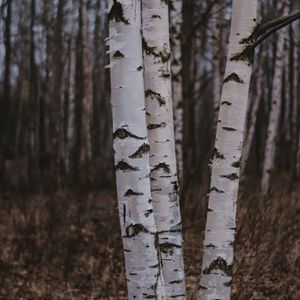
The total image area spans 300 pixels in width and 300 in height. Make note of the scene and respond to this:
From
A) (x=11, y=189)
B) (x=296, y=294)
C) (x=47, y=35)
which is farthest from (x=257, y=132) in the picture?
(x=296, y=294)

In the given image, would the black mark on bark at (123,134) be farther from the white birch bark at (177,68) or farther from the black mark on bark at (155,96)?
the white birch bark at (177,68)

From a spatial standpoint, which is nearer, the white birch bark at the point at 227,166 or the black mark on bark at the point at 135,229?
the black mark on bark at the point at 135,229

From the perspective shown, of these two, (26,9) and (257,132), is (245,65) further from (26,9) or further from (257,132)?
(257,132)

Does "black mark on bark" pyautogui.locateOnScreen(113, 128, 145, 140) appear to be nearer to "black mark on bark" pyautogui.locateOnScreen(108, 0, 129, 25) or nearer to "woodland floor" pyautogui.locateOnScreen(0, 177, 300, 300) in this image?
"black mark on bark" pyautogui.locateOnScreen(108, 0, 129, 25)

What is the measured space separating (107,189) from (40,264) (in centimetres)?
509

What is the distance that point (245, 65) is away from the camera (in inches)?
122

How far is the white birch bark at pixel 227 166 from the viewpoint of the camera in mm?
3098

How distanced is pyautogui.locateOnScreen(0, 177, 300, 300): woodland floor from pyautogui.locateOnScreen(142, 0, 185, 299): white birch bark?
1.34m

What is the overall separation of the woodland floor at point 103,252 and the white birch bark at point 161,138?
1.34 m

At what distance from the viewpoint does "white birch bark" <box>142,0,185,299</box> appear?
3033 mm

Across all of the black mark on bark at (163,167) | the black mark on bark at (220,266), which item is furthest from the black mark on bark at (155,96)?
the black mark on bark at (220,266)

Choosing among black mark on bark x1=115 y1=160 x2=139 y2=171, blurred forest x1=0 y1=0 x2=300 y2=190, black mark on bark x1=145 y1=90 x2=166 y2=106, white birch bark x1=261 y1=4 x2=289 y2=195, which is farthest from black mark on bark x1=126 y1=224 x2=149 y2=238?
white birch bark x1=261 y1=4 x2=289 y2=195

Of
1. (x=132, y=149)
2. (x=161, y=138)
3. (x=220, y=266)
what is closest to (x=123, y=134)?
(x=132, y=149)

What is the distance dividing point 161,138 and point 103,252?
145 inches
